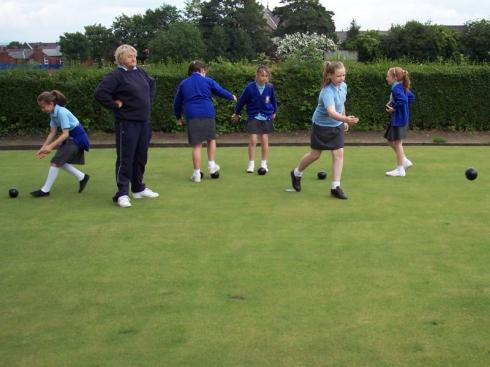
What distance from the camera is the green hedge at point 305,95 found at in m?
16.0

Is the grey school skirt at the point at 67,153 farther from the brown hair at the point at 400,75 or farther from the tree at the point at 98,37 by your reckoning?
the tree at the point at 98,37

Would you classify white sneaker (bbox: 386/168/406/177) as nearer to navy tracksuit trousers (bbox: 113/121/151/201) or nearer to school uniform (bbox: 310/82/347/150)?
school uniform (bbox: 310/82/347/150)

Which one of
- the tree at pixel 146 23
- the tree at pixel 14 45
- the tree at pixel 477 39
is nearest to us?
the tree at pixel 477 39

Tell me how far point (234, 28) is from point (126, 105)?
86.3 meters

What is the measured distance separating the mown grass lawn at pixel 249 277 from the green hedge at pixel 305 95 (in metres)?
7.42

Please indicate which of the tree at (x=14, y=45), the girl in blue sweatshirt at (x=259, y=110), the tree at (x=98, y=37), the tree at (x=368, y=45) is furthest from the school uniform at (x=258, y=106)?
the tree at (x=14, y=45)

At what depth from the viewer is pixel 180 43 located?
86.6m

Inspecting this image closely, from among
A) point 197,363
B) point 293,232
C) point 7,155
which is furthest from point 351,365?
point 7,155

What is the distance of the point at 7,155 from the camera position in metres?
13.4

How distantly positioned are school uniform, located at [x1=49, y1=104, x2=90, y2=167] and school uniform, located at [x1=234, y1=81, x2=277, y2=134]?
8.94 ft

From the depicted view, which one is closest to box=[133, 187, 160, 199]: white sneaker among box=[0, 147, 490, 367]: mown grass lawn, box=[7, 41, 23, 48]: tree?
box=[0, 147, 490, 367]: mown grass lawn

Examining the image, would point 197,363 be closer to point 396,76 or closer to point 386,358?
point 386,358

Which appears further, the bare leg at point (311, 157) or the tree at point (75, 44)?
the tree at point (75, 44)

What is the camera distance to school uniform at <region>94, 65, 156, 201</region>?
25.7ft
